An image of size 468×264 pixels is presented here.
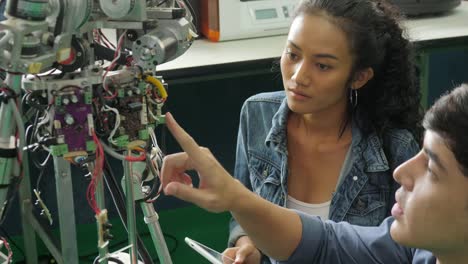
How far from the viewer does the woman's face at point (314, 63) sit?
1396 millimetres

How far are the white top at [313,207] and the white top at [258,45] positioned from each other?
1.92 feet

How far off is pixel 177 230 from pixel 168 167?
1491 mm

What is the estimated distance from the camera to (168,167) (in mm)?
1033

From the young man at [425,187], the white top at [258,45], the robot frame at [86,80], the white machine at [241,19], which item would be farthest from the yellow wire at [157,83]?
the white machine at [241,19]

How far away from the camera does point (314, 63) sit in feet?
4.62

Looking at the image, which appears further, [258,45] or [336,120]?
[258,45]

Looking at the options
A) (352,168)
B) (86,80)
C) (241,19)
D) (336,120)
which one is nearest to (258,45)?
(241,19)

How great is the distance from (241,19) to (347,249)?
48.4 inches

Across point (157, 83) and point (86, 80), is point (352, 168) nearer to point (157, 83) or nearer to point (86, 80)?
point (157, 83)

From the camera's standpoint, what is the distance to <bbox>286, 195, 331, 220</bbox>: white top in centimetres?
150

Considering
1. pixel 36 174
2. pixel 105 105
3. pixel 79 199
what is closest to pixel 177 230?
pixel 79 199

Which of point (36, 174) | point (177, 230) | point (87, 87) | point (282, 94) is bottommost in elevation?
point (177, 230)

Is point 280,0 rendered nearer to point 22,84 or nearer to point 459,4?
point 459,4

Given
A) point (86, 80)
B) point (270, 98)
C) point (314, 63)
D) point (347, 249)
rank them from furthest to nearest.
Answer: point (270, 98) < point (314, 63) < point (347, 249) < point (86, 80)
